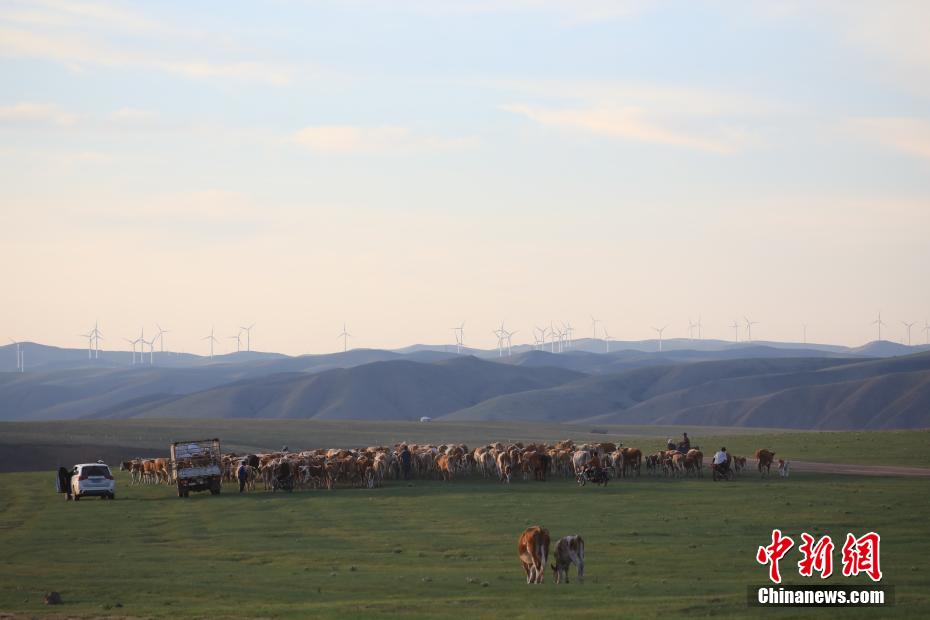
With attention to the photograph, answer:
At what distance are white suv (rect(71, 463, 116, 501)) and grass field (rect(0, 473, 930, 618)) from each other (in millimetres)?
786

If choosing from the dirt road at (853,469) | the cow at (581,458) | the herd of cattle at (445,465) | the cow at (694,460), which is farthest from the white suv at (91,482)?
the dirt road at (853,469)

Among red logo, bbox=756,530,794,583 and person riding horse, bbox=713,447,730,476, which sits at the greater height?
person riding horse, bbox=713,447,730,476

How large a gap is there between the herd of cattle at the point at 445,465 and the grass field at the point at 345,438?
1070 cm

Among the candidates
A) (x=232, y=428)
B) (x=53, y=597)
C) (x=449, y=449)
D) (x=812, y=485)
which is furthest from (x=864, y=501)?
(x=232, y=428)

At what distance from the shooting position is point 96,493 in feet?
149

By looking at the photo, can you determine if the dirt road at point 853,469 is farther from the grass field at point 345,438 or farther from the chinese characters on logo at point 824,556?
the chinese characters on logo at point 824,556

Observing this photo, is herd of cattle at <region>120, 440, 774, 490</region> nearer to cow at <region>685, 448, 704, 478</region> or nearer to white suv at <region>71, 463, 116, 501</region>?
cow at <region>685, 448, 704, 478</region>

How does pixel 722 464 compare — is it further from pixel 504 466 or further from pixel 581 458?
pixel 504 466

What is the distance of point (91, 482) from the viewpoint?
1788 inches

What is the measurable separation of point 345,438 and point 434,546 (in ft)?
237

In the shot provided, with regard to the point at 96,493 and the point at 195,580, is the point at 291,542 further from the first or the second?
the point at 96,493

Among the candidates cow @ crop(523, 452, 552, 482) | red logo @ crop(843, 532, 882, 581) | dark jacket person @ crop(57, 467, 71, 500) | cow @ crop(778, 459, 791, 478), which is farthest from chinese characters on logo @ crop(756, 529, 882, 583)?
dark jacket person @ crop(57, 467, 71, 500)

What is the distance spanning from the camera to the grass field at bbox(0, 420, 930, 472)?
61.7m

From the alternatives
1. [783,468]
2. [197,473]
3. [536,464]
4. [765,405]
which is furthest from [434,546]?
[765,405]
